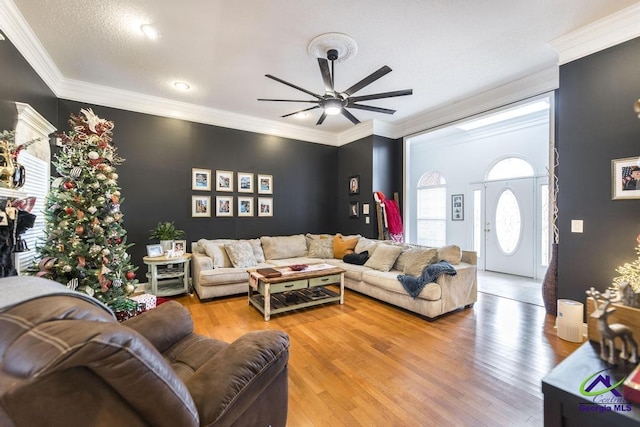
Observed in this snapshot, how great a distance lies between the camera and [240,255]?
4348mm

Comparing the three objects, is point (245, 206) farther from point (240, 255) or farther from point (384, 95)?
point (384, 95)

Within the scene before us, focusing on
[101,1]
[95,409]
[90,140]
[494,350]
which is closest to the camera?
[95,409]

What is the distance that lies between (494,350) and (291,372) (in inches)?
75.4

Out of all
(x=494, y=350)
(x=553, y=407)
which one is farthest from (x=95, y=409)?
(x=494, y=350)

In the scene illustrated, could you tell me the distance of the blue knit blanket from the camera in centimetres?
323

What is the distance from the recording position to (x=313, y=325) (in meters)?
3.11

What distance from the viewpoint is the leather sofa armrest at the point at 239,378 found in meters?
1.01

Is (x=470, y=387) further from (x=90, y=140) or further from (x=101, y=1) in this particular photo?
(x=101, y=1)

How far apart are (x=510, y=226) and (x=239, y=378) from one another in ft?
20.7

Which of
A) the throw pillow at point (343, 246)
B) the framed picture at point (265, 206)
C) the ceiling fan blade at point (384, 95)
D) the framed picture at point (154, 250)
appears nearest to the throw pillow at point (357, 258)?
the throw pillow at point (343, 246)

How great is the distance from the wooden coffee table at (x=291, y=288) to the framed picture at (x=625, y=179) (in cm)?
306

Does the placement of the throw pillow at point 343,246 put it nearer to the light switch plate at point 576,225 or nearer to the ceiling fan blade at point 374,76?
the ceiling fan blade at point 374,76

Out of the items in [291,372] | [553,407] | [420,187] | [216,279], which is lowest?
[291,372]

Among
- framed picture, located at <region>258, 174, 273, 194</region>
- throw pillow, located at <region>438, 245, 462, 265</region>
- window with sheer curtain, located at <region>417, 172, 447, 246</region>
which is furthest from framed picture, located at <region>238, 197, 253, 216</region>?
window with sheer curtain, located at <region>417, 172, 447, 246</region>
